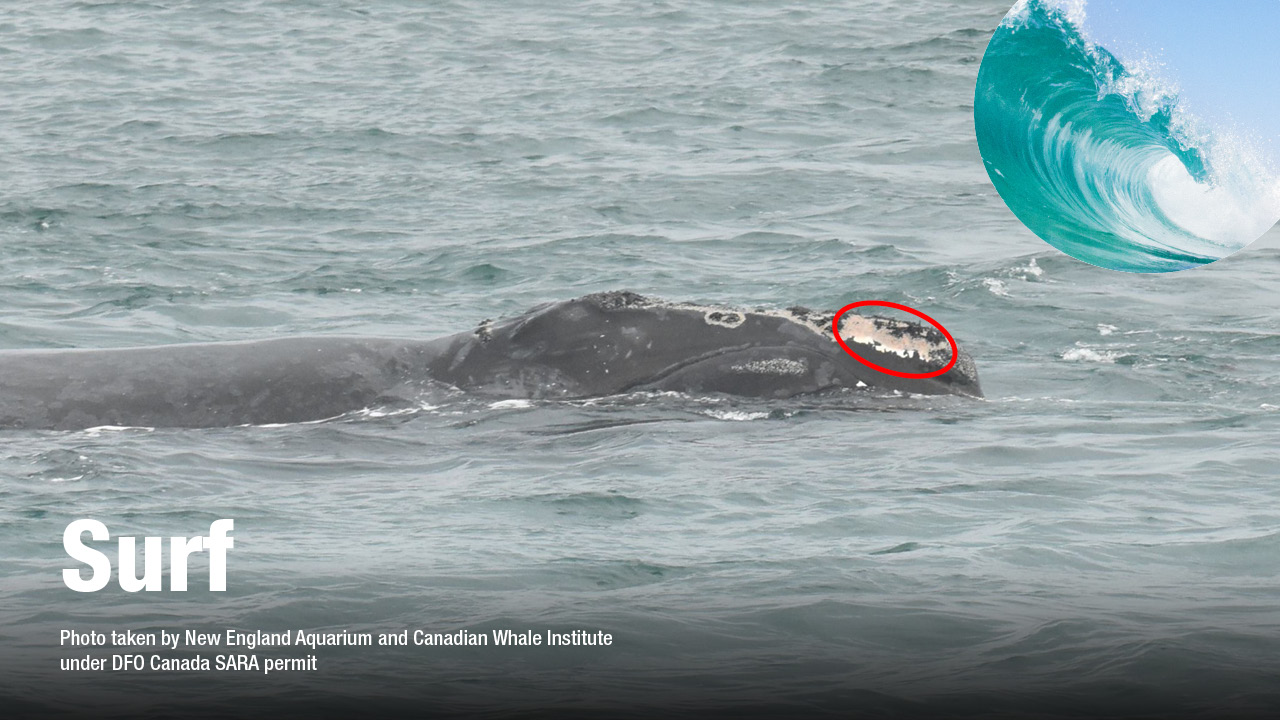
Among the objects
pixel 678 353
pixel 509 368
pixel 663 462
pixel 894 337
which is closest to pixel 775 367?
pixel 678 353

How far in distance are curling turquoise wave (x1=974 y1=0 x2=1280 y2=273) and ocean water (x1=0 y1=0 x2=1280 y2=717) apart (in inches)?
50.7

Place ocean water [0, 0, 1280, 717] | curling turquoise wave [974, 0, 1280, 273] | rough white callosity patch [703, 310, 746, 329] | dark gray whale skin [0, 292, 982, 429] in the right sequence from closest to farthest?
ocean water [0, 0, 1280, 717]
dark gray whale skin [0, 292, 982, 429]
rough white callosity patch [703, 310, 746, 329]
curling turquoise wave [974, 0, 1280, 273]

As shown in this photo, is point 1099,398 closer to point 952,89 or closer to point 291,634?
point 291,634

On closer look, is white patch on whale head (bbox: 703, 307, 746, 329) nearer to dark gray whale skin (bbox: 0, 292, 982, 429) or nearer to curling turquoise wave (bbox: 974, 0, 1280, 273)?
dark gray whale skin (bbox: 0, 292, 982, 429)

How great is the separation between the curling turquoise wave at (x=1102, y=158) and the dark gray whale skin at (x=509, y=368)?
1.46m

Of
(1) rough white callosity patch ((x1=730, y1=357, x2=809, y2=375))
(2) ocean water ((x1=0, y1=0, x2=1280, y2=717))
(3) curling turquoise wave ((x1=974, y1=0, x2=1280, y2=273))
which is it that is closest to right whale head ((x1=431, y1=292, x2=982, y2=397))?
(1) rough white callosity patch ((x1=730, y1=357, x2=809, y2=375))

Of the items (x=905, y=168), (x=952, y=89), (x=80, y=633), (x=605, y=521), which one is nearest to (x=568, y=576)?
(x=605, y=521)

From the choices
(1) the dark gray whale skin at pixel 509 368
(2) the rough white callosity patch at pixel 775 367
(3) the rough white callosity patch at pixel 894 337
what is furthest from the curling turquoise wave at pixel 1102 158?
(2) the rough white callosity patch at pixel 775 367

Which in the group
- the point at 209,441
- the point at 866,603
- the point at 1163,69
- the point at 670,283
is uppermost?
the point at 670,283

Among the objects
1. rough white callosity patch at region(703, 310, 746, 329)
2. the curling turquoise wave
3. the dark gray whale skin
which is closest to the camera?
the dark gray whale skin

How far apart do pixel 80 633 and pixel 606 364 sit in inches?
180

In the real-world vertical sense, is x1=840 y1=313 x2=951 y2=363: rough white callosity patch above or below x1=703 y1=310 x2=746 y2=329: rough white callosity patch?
below

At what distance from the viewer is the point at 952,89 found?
30625mm

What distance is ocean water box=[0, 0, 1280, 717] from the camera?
6.65 meters
